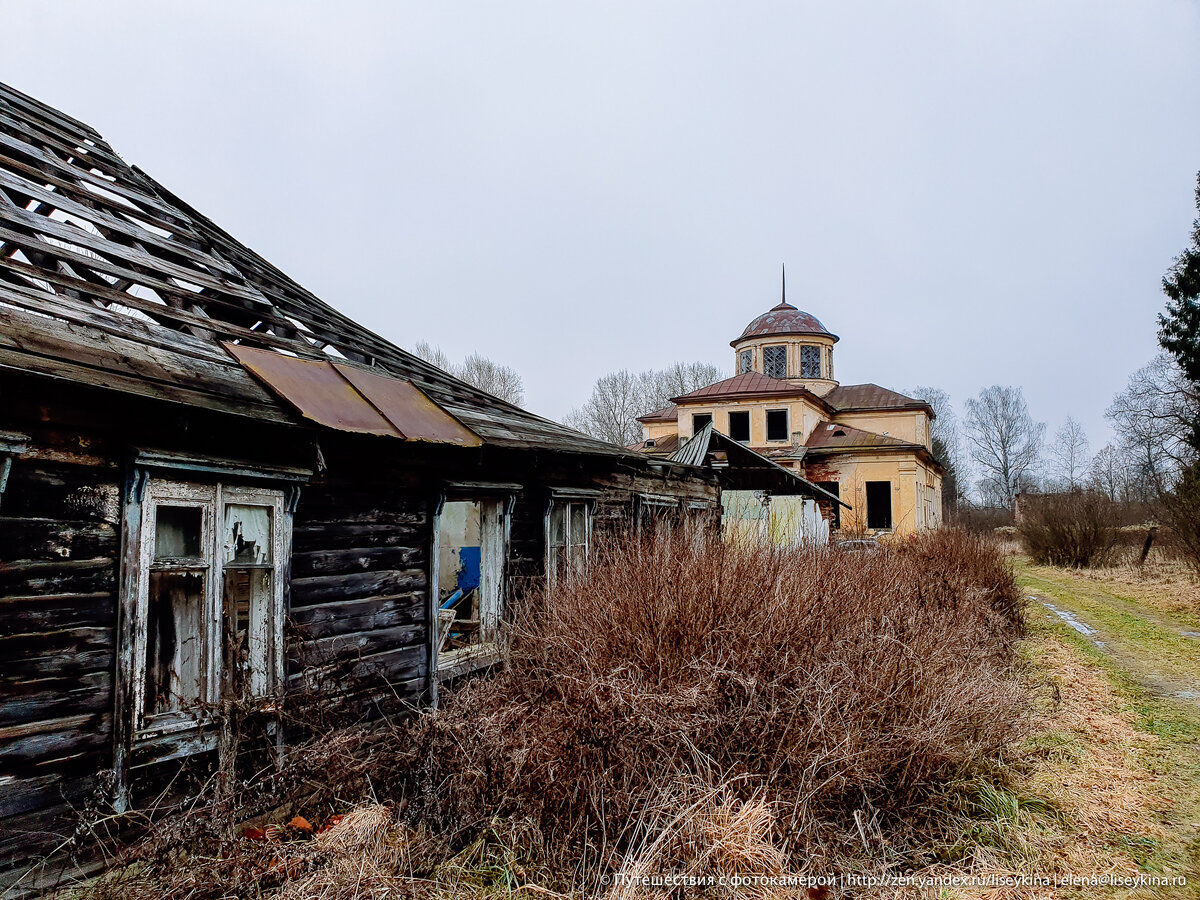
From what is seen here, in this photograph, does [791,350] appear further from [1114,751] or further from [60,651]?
[60,651]

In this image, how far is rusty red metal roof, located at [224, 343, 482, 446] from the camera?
5.38 metres

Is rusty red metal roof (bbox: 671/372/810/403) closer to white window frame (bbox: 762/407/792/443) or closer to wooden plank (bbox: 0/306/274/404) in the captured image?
white window frame (bbox: 762/407/792/443)

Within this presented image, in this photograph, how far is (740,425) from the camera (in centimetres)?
3341

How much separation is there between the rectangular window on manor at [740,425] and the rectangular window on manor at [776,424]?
93 centimetres

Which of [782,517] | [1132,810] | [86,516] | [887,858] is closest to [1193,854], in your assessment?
[1132,810]

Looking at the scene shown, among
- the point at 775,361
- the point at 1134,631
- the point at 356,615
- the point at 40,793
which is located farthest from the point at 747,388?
the point at 40,793

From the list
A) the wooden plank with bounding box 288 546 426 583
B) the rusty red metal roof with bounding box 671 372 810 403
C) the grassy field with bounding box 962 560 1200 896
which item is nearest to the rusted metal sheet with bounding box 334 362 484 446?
the wooden plank with bounding box 288 546 426 583

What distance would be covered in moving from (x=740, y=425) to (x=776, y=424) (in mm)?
1612

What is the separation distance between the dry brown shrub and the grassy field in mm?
467

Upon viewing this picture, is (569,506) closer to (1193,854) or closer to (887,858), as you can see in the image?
(887,858)

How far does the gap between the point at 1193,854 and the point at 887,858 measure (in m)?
1.92

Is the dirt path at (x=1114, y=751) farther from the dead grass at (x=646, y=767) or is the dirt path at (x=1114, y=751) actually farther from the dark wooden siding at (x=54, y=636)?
the dark wooden siding at (x=54, y=636)

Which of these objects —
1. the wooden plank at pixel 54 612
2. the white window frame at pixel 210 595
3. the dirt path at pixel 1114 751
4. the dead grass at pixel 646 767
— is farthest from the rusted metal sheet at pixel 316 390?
the dirt path at pixel 1114 751

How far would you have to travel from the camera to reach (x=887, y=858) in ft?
14.4
